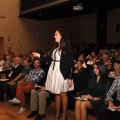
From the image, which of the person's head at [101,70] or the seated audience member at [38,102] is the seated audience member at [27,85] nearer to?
the seated audience member at [38,102]

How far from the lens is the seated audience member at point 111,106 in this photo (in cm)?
269

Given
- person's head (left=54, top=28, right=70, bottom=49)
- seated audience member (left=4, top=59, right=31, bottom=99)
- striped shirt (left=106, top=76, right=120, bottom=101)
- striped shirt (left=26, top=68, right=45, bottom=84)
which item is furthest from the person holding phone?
seated audience member (left=4, top=59, right=31, bottom=99)

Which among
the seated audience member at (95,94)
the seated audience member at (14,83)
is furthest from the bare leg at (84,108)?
the seated audience member at (14,83)

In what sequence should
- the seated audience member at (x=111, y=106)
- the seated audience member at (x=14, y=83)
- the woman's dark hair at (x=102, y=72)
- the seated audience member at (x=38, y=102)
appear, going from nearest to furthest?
the seated audience member at (x=111, y=106) → the woman's dark hair at (x=102, y=72) → the seated audience member at (x=38, y=102) → the seated audience member at (x=14, y=83)

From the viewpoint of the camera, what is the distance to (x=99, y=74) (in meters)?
3.07

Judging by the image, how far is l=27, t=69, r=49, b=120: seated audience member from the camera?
11.8ft

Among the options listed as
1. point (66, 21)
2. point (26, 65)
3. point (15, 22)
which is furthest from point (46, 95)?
point (66, 21)

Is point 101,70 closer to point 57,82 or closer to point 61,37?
point 57,82

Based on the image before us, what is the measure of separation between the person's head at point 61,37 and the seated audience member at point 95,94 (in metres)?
0.65

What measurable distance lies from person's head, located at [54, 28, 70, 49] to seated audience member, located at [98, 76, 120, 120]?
1.06m

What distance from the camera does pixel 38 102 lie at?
12.6ft

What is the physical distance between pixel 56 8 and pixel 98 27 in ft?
18.0

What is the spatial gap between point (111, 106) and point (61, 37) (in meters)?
1.38

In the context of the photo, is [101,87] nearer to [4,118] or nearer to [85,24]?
[4,118]
